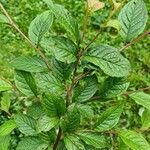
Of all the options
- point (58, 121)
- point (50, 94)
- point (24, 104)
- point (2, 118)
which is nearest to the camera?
point (50, 94)

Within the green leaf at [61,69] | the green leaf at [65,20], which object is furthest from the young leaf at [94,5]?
the green leaf at [61,69]

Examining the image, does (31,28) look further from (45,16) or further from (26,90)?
(26,90)

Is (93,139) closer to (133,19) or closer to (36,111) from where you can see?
(36,111)

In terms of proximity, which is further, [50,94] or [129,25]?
[129,25]

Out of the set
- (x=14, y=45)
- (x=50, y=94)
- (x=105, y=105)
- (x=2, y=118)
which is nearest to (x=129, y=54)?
(x=105, y=105)

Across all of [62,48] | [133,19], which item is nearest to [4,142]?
[62,48]

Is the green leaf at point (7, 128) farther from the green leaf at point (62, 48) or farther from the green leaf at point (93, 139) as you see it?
the green leaf at point (62, 48)
